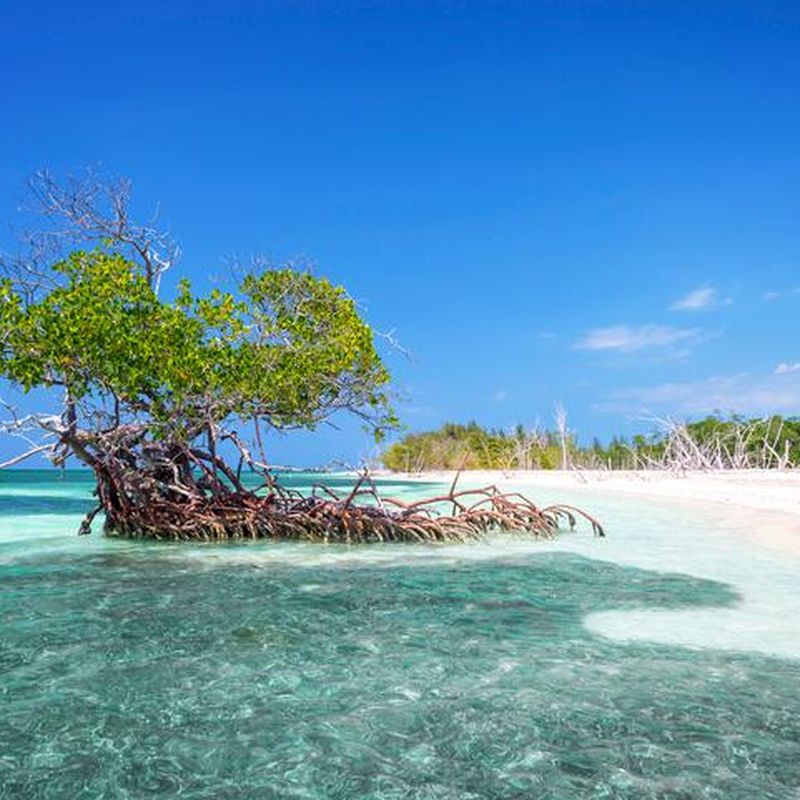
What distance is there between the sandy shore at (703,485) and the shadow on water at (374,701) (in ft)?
31.4

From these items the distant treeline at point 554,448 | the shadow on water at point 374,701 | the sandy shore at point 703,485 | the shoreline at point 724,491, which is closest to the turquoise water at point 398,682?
the shadow on water at point 374,701

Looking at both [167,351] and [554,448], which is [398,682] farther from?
[554,448]

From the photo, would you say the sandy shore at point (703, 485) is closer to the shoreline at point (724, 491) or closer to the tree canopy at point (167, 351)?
the shoreline at point (724, 491)

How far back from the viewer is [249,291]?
44.1 feet

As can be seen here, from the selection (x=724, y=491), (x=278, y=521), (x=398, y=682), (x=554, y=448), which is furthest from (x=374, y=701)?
(x=554, y=448)

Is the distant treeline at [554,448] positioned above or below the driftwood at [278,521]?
above

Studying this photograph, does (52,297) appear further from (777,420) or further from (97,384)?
(777,420)

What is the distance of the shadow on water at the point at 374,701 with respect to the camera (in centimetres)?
336

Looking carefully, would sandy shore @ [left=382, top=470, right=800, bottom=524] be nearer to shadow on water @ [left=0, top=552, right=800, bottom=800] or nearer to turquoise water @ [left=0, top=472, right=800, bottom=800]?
turquoise water @ [left=0, top=472, right=800, bottom=800]

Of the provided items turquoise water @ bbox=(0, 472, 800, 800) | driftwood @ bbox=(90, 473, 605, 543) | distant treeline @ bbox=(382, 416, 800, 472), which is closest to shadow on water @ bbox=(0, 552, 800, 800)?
turquoise water @ bbox=(0, 472, 800, 800)

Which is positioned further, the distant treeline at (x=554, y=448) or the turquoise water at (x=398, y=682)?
the distant treeline at (x=554, y=448)

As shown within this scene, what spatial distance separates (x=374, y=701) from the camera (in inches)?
171

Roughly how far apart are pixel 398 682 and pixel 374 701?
1.20 feet

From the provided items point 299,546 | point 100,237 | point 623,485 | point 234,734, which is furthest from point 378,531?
point 623,485
